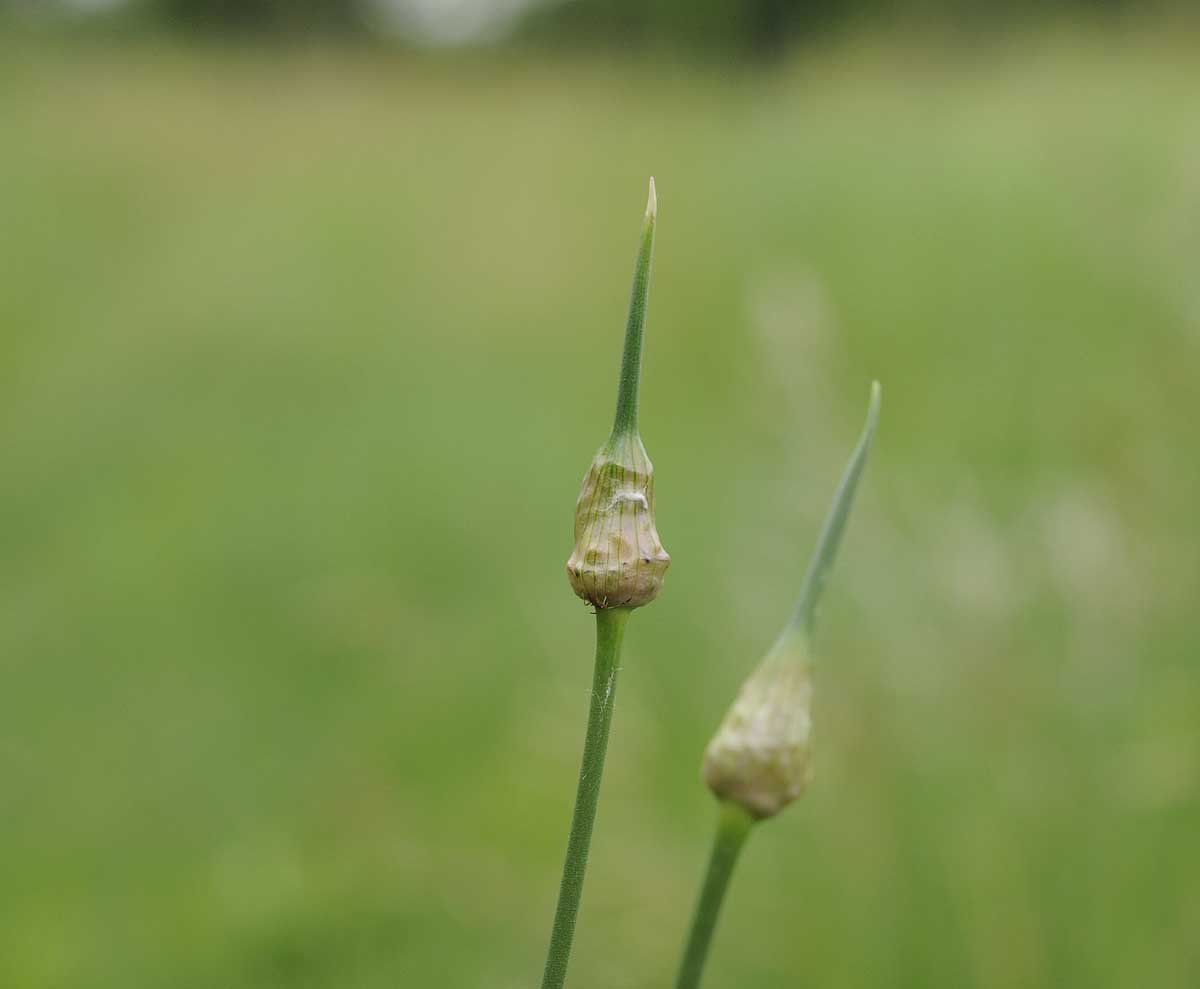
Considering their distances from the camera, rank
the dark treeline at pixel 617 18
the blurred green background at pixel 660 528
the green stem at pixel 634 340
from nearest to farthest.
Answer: the green stem at pixel 634 340 < the blurred green background at pixel 660 528 < the dark treeline at pixel 617 18

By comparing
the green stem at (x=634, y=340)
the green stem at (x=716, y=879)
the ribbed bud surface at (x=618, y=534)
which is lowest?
the green stem at (x=716, y=879)

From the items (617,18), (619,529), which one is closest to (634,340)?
(619,529)

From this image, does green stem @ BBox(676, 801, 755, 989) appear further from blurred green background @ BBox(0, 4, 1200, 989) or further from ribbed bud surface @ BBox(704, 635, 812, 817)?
blurred green background @ BBox(0, 4, 1200, 989)

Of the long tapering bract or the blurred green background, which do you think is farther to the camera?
the blurred green background

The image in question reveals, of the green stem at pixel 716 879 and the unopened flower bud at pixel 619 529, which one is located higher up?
the unopened flower bud at pixel 619 529

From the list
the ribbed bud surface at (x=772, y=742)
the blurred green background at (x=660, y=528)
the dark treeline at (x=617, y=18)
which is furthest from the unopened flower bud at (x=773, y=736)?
the dark treeline at (x=617, y=18)

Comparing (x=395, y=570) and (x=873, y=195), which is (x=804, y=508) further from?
(x=873, y=195)

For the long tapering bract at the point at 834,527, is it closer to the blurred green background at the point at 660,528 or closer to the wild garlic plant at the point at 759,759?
the wild garlic plant at the point at 759,759

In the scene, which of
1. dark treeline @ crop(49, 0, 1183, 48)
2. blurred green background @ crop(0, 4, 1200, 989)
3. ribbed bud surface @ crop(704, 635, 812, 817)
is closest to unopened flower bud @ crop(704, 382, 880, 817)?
ribbed bud surface @ crop(704, 635, 812, 817)
